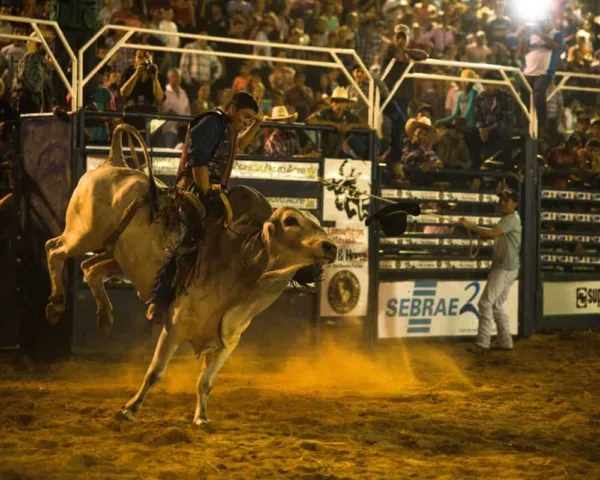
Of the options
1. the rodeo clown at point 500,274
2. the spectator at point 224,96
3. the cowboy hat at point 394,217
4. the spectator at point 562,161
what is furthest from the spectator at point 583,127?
the cowboy hat at point 394,217

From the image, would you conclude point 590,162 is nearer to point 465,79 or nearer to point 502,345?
point 465,79

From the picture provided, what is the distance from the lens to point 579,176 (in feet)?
49.4

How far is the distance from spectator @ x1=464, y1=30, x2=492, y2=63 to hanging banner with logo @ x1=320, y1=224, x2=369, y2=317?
735 cm

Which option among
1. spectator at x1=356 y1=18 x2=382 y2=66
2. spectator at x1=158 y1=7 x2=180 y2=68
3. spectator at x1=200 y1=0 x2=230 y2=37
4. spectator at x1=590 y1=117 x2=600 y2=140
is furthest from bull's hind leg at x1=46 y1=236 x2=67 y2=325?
spectator at x1=590 y1=117 x2=600 y2=140

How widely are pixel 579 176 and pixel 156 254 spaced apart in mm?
8677

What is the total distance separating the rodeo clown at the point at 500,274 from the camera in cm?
1277

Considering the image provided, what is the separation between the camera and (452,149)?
14.2 metres

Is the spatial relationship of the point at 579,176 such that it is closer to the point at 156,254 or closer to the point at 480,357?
the point at 480,357

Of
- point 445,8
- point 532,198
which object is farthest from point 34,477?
point 445,8

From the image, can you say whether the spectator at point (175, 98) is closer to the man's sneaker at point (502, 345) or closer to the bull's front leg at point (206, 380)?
the man's sneaker at point (502, 345)

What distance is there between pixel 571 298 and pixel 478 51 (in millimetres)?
5987

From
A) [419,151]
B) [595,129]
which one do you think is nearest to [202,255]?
[419,151]

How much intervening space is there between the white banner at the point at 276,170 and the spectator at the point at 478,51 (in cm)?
765

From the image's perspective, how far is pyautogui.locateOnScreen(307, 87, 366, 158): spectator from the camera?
12.5 m
